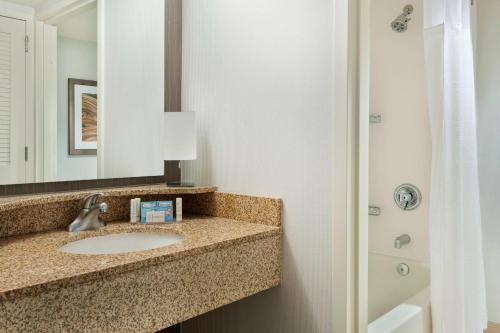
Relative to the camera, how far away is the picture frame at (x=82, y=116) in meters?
1.52

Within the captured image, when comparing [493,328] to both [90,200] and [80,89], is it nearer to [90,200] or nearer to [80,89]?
[90,200]

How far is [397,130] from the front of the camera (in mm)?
2527

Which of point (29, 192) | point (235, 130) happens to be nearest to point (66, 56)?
point (29, 192)

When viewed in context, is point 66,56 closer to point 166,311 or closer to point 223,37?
point 223,37

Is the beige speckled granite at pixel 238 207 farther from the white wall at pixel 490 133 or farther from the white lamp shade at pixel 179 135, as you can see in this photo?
the white wall at pixel 490 133

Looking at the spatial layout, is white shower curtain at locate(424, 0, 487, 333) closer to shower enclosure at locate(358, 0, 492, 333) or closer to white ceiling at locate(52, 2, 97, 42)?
shower enclosure at locate(358, 0, 492, 333)

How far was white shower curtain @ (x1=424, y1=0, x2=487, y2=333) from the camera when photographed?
5.92 feet

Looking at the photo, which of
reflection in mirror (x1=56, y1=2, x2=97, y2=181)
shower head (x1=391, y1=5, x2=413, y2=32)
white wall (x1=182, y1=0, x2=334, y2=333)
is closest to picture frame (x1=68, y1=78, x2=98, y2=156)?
reflection in mirror (x1=56, y1=2, x2=97, y2=181)

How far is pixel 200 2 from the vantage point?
1.76 m

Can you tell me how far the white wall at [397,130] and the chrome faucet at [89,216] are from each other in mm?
1763

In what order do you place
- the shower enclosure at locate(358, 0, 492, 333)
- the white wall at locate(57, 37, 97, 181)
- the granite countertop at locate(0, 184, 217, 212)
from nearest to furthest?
the granite countertop at locate(0, 184, 217, 212)
the white wall at locate(57, 37, 97, 181)
the shower enclosure at locate(358, 0, 492, 333)

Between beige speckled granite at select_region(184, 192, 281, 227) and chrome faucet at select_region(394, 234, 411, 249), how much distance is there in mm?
1227

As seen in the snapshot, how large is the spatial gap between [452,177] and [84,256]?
1512mm

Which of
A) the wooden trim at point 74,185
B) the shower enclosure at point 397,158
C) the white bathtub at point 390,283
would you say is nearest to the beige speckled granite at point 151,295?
the wooden trim at point 74,185
